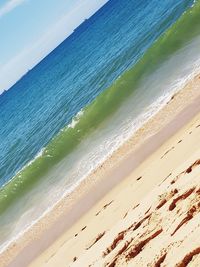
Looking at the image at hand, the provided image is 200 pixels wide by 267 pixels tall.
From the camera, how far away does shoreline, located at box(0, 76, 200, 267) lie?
12.1m

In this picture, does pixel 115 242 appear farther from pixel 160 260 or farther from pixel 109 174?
pixel 109 174

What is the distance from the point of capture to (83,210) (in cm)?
1206

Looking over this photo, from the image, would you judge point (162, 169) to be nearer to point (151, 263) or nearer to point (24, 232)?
point (151, 263)

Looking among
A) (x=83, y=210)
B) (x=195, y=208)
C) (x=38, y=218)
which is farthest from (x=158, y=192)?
(x=38, y=218)

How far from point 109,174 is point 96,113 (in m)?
9.06

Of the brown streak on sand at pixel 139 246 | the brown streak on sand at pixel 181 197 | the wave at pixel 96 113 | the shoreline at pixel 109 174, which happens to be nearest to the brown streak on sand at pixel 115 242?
the brown streak on sand at pixel 139 246

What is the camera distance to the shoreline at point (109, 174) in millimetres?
12117

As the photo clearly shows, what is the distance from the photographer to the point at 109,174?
12.9 metres

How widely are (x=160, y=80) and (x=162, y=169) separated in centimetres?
946

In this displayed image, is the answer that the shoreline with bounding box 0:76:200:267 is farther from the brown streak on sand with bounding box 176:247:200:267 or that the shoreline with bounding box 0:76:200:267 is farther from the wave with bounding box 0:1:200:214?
the brown streak on sand with bounding box 176:247:200:267

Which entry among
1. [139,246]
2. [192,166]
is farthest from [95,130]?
[139,246]

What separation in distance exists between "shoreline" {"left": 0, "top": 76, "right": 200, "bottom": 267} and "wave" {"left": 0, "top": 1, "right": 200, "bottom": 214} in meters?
5.19

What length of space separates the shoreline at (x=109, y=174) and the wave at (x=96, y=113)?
17.0 feet

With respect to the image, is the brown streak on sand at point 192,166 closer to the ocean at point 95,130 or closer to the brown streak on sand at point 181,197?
the brown streak on sand at point 181,197
